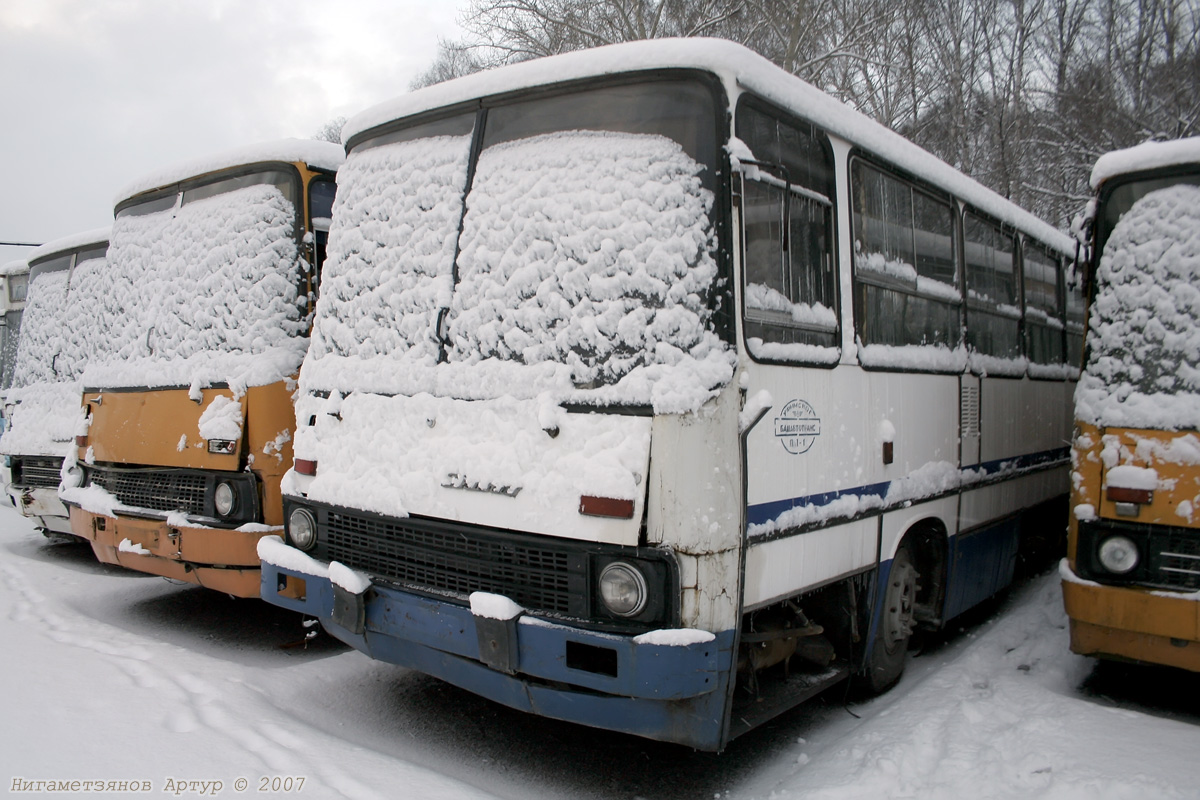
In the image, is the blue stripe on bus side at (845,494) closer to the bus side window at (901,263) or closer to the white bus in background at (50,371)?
the bus side window at (901,263)

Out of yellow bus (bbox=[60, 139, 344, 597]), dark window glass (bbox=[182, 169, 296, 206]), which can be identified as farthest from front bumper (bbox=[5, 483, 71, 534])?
dark window glass (bbox=[182, 169, 296, 206])

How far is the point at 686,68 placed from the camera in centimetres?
352

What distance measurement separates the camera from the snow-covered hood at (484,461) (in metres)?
3.41

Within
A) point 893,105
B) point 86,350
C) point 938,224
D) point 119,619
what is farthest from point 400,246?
point 893,105

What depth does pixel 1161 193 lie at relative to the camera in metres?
4.91

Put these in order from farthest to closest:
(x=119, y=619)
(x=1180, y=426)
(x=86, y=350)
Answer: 1. (x=86, y=350)
2. (x=119, y=619)
3. (x=1180, y=426)

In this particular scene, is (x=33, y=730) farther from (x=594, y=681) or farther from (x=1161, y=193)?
(x=1161, y=193)

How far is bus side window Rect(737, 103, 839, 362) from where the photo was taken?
11.9ft

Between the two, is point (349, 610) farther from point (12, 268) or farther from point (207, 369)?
point (12, 268)

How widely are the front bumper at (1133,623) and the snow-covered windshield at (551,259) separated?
2754 millimetres

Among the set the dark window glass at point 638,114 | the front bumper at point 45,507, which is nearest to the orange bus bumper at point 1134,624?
the dark window glass at point 638,114

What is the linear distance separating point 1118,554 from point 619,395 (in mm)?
3003

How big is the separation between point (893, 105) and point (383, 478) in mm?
20457

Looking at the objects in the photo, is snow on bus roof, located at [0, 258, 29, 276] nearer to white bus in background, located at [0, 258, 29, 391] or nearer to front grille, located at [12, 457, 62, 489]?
white bus in background, located at [0, 258, 29, 391]
